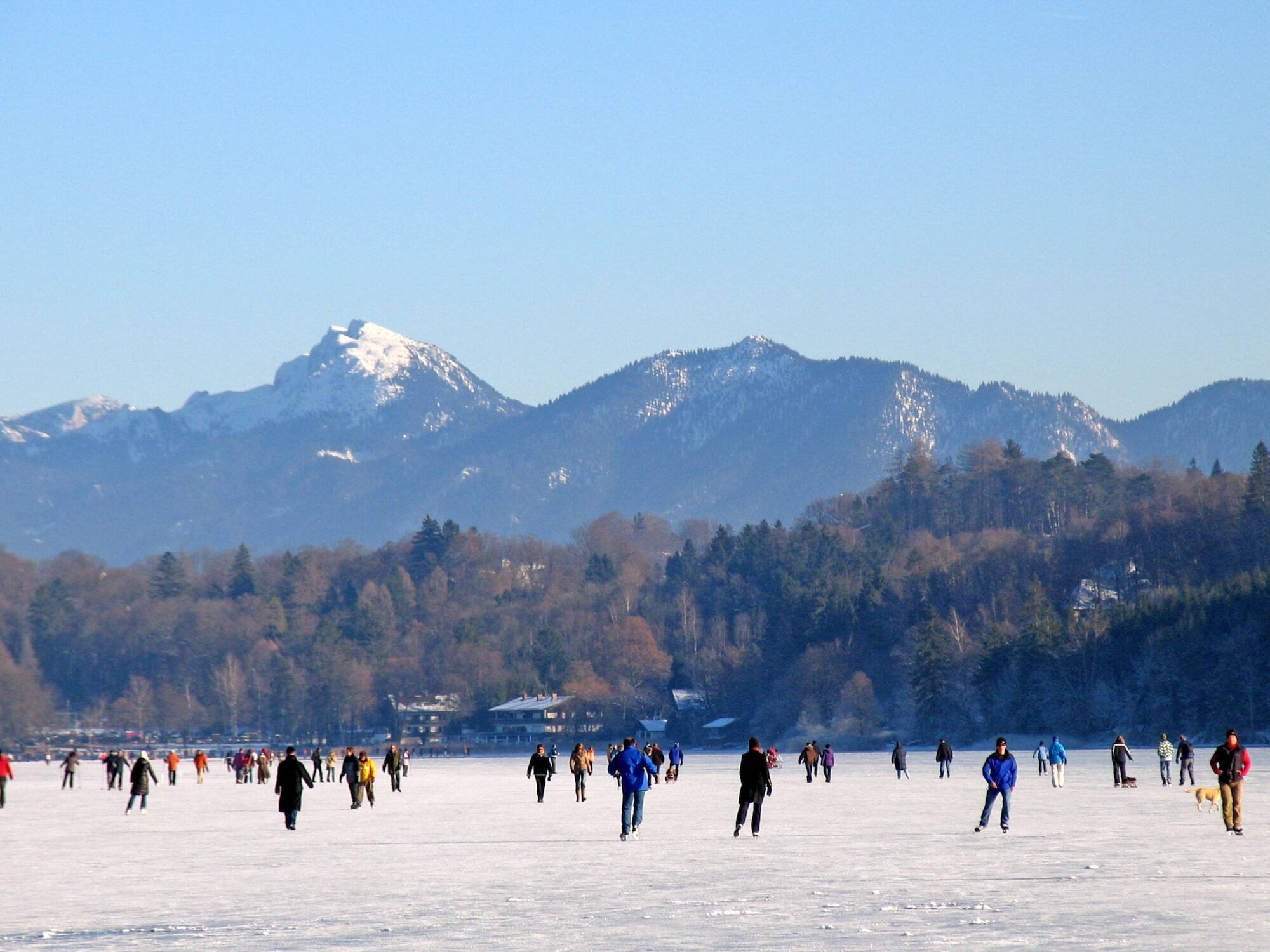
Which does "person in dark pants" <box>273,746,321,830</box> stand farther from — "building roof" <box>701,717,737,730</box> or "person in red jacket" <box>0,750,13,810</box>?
"building roof" <box>701,717,737,730</box>

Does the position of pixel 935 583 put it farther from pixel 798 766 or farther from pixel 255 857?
pixel 255 857

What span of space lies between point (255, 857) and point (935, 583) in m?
128

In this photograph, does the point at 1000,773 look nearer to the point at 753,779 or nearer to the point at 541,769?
the point at 753,779

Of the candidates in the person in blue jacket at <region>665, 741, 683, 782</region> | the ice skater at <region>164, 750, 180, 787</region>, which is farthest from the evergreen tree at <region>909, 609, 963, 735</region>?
the ice skater at <region>164, 750, 180, 787</region>

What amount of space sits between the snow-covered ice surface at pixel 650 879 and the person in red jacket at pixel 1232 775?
454 millimetres

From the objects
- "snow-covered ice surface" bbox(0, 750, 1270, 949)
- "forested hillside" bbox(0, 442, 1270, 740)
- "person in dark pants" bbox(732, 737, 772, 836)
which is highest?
"forested hillside" bbox(0, 442, 1270, 740)

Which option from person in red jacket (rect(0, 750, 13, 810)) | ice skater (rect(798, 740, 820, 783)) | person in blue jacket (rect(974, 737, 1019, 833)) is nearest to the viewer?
person in blue jacket (rect(974, 737, 1019, 833))

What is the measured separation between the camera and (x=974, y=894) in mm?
19406

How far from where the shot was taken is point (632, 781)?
90.7ft

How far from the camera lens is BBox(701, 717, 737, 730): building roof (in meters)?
151

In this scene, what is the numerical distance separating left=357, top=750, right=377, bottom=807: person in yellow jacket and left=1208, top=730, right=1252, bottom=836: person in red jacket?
748 inches

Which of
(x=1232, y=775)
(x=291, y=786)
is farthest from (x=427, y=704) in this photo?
(x=1232, y=775)

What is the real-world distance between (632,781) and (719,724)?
12537 centimetres

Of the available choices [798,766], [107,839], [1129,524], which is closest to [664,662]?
[1129,524]
